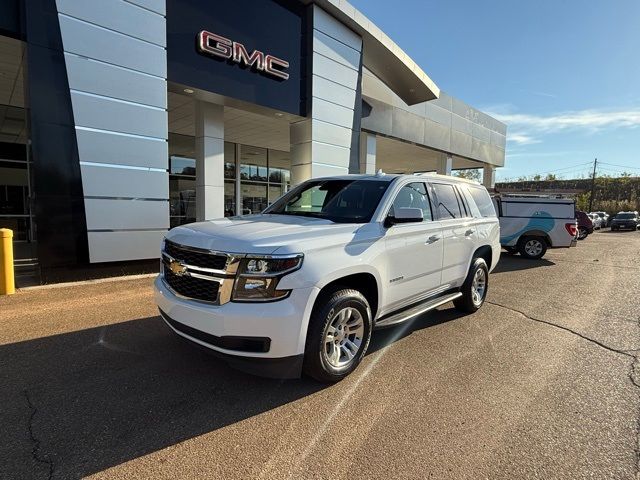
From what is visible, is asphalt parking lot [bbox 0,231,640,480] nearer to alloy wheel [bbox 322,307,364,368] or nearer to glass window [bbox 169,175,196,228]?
alloy wheel [bbox 322,307,364,368]

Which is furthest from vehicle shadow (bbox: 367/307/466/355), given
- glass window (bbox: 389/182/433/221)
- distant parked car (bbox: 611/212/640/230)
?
distant parked car (bbox: 611/212/640/230)

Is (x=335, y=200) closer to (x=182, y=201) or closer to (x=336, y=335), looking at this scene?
(x=336, y=335)

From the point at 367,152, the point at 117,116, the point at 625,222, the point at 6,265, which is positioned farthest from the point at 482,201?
the point at 625,222

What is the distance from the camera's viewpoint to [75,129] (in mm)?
7258

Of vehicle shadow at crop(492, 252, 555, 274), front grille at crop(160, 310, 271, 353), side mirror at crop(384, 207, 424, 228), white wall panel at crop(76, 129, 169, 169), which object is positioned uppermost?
white wall panel at crop(76, 129, 169, 169)

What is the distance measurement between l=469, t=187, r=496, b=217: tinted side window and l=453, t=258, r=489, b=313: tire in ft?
2.74

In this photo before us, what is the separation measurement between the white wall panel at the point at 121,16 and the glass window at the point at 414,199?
22.1 ft

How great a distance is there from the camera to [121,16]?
772 centimetres

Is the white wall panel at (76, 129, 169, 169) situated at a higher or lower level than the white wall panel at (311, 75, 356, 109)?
lower

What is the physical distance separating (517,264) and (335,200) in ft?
30.2

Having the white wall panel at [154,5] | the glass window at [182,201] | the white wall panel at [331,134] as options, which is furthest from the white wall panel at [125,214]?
the glass window at [182,201]

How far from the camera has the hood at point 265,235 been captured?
10.0 feet

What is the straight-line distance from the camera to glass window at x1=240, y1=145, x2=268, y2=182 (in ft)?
66.3

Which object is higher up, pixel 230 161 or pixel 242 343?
pixel 230 161
